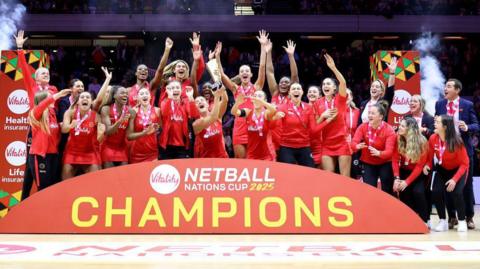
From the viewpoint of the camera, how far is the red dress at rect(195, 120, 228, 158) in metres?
7.57

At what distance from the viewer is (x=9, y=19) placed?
16.6 meters

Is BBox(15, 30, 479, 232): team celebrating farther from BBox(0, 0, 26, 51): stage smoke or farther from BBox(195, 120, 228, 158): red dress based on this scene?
BBox(0, 0, 26, 51): stage smoke

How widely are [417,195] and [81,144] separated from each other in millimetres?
4025

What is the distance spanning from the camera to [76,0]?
18.8 meters

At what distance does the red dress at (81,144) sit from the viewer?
24.2ft

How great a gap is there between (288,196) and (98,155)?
8.08ft

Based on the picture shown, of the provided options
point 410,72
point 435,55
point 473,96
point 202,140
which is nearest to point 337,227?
point 202,140

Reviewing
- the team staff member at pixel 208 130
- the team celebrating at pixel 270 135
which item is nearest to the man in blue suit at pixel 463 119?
the team celebrating at pixel 270 135

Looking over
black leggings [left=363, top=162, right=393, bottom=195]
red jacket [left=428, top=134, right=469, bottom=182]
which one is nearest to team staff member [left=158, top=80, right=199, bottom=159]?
black leggings [left=363, top=162, right=393, bottom=195]

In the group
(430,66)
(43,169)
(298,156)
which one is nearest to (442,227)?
(298,156)

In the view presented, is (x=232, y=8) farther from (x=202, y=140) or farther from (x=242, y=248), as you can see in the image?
(x=242, y=248)

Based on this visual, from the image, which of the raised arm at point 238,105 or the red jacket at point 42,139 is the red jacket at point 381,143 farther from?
the red jacket at point 42,139

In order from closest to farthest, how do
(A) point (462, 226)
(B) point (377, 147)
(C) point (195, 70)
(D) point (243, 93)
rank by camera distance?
(A) point (462, 226)
(B) point (377, 147)
(C) point (195, 70)
(D) point (243, 93)

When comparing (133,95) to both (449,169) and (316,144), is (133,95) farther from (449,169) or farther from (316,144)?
(449,169)
